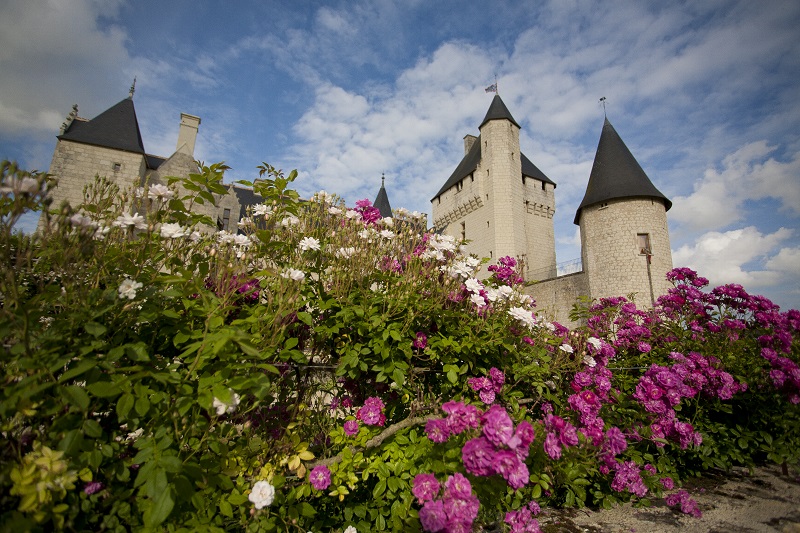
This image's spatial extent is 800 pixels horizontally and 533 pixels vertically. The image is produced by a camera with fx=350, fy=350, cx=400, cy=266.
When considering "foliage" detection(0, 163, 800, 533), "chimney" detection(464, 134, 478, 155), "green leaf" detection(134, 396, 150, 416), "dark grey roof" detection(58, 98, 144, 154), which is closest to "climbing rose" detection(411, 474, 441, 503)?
"foliage" detection(0, 163, 800, 533)

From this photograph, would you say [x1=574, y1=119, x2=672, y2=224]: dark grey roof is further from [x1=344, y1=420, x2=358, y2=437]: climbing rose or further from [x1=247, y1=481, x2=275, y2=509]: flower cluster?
[x1=247, y1=481, x2=275, y2=509]: flower cluster

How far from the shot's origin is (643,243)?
16219 millimetres

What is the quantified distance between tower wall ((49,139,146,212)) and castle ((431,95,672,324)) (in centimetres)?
1651

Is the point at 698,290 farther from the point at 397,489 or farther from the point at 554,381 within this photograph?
the point at 397,489

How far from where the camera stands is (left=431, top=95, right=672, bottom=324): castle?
15.9 meters

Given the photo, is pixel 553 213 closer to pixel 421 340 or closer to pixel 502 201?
pixel 502 201

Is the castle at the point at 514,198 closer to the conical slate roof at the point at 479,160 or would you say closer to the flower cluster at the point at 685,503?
the conical slate roof at the point at 479,160

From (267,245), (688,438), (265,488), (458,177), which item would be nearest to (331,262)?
(267,245)

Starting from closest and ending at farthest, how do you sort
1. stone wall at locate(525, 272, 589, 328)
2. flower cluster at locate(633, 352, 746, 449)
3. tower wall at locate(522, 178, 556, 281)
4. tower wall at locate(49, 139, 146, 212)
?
flower cluster at locate(633, 352, 746, 449) < tower wall at locate(49, 139, 146, 212) < stone wall at locate(525, 272, 589, 328) < tower wall at locate(522, 178, 556, 281)

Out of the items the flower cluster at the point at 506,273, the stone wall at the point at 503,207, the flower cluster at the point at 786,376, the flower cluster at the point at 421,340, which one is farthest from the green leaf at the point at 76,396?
the stone wall at the point at 503,207

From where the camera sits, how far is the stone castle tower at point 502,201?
22.8 metres

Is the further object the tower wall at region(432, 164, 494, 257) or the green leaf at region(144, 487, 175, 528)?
the tower wall at region(432, 164, 494, 257)

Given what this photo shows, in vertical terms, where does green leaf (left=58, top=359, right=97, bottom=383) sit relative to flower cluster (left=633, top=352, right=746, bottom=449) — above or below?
above

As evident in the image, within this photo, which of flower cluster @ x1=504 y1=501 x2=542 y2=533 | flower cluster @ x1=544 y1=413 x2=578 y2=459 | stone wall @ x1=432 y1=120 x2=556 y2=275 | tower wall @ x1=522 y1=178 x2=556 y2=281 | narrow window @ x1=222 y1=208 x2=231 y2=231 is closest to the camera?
flower cluster @ x1=544 y1=413 x2=578 y2=459
